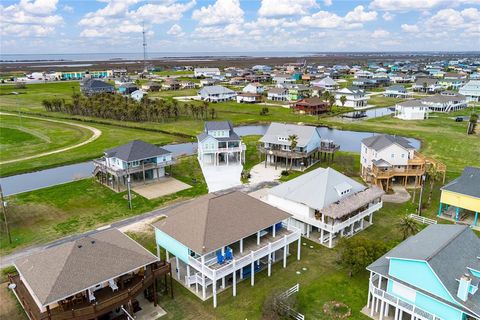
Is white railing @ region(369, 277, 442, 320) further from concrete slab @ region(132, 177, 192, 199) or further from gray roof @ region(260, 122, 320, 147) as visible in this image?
gray roof @ region(260, 122, 320, 147)

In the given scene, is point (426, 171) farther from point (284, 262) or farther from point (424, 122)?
point (424, 122)

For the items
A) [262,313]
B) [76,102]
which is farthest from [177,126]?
[262,313]

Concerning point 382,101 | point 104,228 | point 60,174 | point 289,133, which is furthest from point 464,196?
point 382,101

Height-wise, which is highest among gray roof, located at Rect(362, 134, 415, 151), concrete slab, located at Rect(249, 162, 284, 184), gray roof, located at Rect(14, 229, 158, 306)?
gray roof, located at Rect(362, 134, 415, 151)

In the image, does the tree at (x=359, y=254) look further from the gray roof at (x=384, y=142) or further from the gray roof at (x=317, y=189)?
the gray roof at (x=384, y=142)

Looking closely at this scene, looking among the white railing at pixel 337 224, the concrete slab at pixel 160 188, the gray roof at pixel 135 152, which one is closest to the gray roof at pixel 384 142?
the white railing at pixel 337 224

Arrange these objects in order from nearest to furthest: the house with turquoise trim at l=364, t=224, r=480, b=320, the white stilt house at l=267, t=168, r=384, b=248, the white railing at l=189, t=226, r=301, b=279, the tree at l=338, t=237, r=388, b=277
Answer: the house with turquoise trim at l=364, t=224, r=480, b=320 → the white railing at l=189, t=226, r=301, b=279 → the tree at l=338, t=237, r=388, b=277 → the white stilt house at l=267, t=168, r=384, b=248

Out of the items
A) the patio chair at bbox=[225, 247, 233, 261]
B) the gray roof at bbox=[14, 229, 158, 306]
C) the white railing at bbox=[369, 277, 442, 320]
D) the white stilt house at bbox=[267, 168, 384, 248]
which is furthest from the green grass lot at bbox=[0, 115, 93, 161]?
the white railing at bbox=[369, 277, 442, 320]
